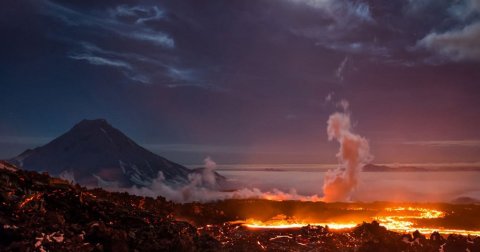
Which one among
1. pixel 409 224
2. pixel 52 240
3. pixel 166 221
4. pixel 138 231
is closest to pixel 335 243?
pixel 166 221

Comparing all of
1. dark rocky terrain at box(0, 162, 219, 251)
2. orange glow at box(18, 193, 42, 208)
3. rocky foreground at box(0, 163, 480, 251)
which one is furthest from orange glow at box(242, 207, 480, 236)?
orange glow at box(18, 193, 42, 208)

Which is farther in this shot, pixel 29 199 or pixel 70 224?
pixel 29 199

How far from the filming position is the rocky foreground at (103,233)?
1154 inches

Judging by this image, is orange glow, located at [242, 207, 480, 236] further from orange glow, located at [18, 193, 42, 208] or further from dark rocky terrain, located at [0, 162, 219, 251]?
orange glow, located at [18, 193, 42, 208]

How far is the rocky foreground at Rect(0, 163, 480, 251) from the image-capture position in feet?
96.2

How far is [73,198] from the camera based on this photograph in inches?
1447

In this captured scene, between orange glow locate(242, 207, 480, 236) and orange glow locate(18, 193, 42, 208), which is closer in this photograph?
orange glow locate(18, 193, 42, 208)

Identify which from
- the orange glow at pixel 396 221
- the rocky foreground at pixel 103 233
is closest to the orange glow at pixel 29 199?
the rocky foreground at pixel 103 233

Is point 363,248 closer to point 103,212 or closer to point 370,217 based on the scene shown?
point 103,212

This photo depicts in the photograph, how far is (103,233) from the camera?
31.5 m

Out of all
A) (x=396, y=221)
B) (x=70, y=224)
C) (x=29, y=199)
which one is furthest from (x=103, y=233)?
(x=396, y=221)

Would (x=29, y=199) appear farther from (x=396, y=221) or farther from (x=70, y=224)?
(x=396, y=221)

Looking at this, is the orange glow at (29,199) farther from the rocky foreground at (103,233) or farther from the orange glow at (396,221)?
the orange glow at (396,221)

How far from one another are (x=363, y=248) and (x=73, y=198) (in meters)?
28.0
